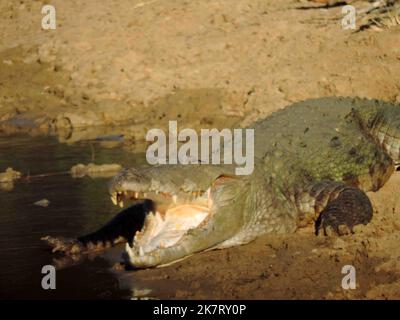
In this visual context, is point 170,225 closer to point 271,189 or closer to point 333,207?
point 271,189

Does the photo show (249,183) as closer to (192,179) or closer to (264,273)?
(192,179)

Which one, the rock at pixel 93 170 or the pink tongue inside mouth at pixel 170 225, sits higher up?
the rock at pixel 93 170

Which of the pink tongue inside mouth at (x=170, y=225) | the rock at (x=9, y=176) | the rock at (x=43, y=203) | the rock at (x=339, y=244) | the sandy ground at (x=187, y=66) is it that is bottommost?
the rock at (x=339, y=244)

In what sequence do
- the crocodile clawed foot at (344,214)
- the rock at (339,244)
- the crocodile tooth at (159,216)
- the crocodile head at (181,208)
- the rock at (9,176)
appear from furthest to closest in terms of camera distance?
the rock at (9,176) → the crocodile clawed foot at (344,214) → the crocodile tooth at (159,216) → the rock at (339,244) → the crocodile head at (181,208)

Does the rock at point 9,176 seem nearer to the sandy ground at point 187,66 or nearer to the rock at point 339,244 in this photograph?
the sandy ground at point 187,66

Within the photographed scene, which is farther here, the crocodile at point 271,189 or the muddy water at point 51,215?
the crocodile at point 271,189

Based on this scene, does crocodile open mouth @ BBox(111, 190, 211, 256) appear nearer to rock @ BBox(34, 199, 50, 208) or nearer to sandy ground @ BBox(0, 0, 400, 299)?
sandy ground @ BBox(0, 0, 400, 299)

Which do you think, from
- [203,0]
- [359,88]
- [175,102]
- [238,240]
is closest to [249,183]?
[238,240]

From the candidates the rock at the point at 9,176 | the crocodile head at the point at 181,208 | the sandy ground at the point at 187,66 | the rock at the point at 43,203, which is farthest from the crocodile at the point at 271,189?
the rock at the point at 9,176
